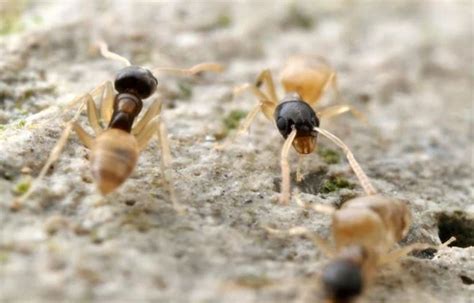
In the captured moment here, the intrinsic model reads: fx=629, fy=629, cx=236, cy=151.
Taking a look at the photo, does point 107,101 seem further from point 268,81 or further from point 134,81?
point 268,81

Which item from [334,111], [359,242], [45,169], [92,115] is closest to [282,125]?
[334,111]

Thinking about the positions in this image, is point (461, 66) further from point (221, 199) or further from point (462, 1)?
point (221, 199)

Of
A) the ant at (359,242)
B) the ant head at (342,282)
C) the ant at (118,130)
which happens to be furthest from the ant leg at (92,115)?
the ant head at (342,282)

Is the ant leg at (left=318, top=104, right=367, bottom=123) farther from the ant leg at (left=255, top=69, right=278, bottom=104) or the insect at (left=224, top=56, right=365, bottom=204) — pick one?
the ant leg at (left=255, top=69, right=278, bottom=104)

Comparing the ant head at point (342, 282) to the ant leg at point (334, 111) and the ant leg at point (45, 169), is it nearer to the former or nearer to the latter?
the ant leg at point (45, 169)

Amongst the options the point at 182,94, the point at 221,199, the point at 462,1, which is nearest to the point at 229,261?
the point at 221,199

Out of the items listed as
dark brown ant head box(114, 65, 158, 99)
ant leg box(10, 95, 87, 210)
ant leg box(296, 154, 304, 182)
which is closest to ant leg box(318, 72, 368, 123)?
ant leg box(296, 154, 304, 182)
